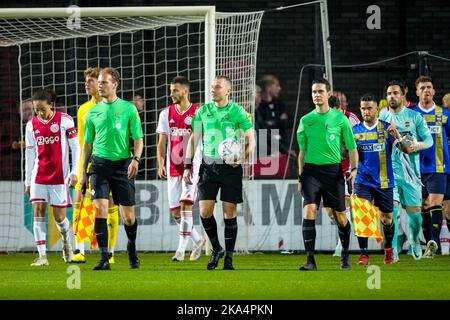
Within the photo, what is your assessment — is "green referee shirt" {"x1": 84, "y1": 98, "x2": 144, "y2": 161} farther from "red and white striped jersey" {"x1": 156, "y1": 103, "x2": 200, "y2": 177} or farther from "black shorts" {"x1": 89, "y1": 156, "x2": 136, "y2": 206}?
"red and white striped jersey" {"x1": 156, "y1": 103, "x2": 200, "y2": 177}

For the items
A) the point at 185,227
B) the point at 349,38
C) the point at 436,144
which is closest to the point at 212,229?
the point at 185,227

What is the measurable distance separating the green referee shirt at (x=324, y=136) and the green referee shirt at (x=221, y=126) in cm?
59

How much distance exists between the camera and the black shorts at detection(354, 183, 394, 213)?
11.6 metres

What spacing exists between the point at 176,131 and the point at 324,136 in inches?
106

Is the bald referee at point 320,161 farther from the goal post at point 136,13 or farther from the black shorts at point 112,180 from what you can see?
the goal post at point 136,13

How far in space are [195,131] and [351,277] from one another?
7.13ft

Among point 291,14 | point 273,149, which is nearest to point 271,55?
point 291,14

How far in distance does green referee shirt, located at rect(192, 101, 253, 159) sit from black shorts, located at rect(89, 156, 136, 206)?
80 cm

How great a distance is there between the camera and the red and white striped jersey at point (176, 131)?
41.5 feet

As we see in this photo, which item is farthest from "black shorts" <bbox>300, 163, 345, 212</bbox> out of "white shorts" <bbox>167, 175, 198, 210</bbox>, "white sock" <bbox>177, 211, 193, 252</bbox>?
"white sock" <bbox>177, 211, 193, 252</bbox>

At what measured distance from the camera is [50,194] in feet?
39.2

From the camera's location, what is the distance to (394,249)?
12.0 m

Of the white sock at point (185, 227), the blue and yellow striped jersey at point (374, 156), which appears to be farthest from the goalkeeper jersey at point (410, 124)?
the white sock at point (185, 227)

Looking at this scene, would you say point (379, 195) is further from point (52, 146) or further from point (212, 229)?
point (52, 146)
